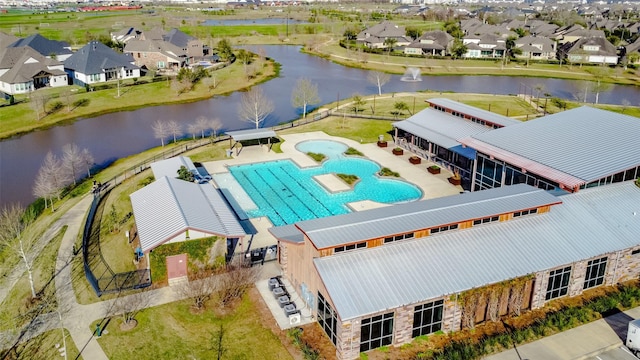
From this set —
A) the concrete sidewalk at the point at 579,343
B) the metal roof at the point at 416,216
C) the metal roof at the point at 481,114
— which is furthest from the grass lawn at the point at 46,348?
the metal roof at the point at 481,114

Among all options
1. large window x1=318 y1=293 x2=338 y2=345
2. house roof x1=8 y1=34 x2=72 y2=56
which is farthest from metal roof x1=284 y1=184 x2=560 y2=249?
house roof x1=8 y1=34 x2=72 y2=56

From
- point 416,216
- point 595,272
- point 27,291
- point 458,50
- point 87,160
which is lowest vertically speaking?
point 27,291

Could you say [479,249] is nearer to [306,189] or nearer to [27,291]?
[306,189]

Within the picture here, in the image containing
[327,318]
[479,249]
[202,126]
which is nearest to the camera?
[327,318]

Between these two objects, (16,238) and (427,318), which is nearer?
(427,318)

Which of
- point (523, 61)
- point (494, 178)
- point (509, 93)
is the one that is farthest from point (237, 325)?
point (523, 61)

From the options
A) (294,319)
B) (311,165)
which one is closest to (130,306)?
(294,319)

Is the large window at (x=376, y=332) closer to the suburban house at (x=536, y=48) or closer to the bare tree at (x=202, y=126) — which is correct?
the bare tree at (x=202, y=126)

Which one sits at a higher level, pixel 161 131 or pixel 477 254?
pixel 477 254
